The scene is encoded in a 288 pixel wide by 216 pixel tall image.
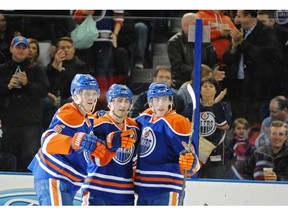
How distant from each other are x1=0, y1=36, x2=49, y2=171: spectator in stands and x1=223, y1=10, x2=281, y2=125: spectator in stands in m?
1.15

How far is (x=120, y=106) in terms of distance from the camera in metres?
6.75

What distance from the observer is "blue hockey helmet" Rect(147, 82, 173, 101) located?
6.80 m

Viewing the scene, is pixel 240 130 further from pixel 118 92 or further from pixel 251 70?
pixel 118 92

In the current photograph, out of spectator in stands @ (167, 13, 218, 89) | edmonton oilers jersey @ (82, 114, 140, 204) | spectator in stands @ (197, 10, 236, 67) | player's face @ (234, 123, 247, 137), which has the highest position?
spectator in stands @ (197, 10, 236, 67)

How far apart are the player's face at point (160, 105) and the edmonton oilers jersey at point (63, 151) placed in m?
0.38

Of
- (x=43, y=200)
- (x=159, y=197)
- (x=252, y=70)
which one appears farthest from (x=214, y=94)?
(x=43, y=200)

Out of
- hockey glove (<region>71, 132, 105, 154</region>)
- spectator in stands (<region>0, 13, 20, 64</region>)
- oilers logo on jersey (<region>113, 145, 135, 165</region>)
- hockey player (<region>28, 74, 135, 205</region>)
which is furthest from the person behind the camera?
spectator in stands (<region>0, 13, 20, 64</region>)

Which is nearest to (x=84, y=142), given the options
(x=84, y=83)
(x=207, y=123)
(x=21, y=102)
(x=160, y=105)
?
(x=84, y=83)

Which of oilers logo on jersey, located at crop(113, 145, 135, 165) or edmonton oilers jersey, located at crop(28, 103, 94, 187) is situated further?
oilers logo on jersey, located at crop(113, 145, 135, 165)

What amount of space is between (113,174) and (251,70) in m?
1.17

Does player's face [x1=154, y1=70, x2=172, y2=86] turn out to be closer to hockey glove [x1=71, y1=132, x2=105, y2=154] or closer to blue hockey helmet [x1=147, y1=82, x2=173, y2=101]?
blue hockey helmet [x1=147, y1=82, x2=173, y2=101]

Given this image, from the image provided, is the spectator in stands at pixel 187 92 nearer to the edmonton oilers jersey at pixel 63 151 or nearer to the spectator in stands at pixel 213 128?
the spectator in stands at pixel 213 128

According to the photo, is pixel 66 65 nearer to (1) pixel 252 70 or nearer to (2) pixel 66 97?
(2) pixel 66 97

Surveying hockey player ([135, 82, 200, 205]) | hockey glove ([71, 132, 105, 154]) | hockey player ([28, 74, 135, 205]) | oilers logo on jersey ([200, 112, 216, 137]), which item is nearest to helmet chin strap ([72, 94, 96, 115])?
hockey player ([28, 74, 135, 205])
